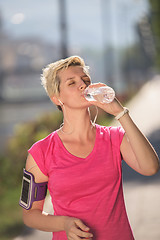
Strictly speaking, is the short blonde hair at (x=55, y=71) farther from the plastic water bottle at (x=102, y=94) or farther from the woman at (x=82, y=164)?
the plastic water bottle at (x=102, y=94)

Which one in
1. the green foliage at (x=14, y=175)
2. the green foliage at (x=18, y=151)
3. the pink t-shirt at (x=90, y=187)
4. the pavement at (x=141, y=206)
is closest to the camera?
the pink t-shirt at (x=90, y=187)

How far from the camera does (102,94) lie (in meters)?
2.45

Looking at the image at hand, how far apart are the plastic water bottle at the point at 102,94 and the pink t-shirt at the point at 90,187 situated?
246 mm

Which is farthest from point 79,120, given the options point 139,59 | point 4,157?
point 139,59

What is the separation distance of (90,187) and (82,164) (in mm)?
119

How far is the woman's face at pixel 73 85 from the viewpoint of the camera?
8.46 ft

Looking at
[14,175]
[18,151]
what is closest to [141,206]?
[14,175]

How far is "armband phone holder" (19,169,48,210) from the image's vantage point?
8.25ft

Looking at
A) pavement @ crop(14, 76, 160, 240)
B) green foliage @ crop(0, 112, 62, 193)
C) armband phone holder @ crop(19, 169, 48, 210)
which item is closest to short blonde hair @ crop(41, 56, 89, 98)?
armband phone holder @ crop(19, 169, 48, 210)

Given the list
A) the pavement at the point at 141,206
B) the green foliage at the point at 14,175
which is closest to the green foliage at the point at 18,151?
the green foliage at the point at 14,175

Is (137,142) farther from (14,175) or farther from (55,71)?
(14,175)

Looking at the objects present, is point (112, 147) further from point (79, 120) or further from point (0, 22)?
point (0, 22)

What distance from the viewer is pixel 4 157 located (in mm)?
10617

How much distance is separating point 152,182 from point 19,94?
52.9 meters
